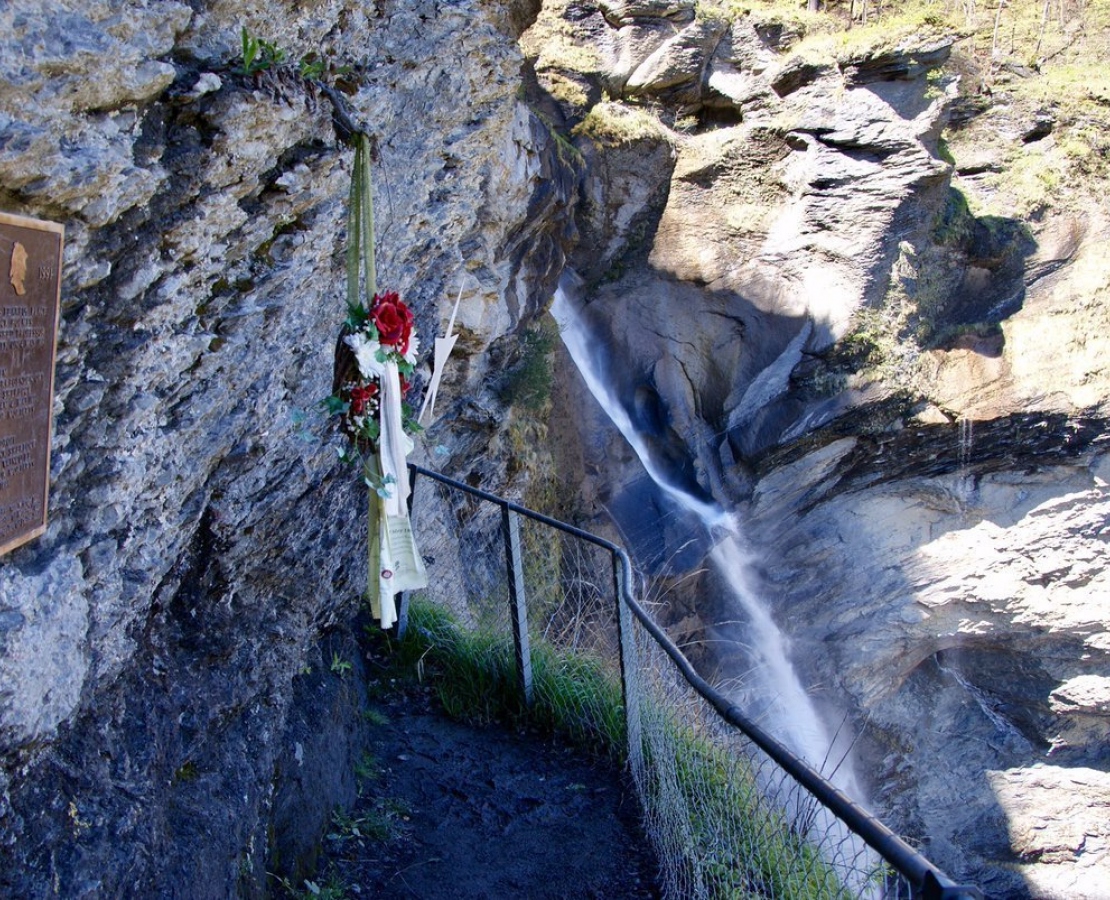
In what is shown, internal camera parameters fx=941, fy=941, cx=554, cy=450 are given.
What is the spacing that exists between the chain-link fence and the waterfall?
24.2 ft

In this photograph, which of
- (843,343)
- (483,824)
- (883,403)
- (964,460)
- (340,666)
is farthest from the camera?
(964,460)

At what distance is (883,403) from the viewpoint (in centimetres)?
1343

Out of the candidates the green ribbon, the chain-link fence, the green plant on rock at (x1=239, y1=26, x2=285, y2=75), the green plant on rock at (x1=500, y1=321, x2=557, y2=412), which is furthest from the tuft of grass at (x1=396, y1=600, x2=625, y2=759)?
the green plant on rock at (x1=500, y1=321, x2=557, y2=412)

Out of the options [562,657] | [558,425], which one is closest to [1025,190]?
[558,425]

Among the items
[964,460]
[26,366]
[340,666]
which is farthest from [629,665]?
[964,460]

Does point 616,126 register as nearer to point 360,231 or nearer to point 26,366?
point 360,231

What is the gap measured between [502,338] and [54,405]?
8216mm

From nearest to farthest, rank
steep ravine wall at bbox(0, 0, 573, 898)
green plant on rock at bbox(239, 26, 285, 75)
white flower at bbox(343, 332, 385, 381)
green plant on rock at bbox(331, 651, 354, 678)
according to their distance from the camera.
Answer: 1. steep ravine wall at bbox(0, 0, 573, 898)
2. green plant on rock at bbox(239, 26, 285, 75)
3. white flower at bbox(343, 332, 385, 381)
4. green plant on rock at bbox(331, 651, 354, 678)

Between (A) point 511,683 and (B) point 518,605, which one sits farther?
(A) point 511,683

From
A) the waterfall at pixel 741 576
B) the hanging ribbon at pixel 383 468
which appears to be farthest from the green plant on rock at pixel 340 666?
the waterfall at pixel 741 576

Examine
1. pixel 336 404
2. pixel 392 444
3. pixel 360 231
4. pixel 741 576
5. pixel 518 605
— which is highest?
pixel 360 231

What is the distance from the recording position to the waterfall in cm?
1412

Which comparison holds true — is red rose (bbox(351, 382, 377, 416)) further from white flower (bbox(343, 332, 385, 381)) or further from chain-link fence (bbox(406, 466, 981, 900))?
chain-link fence (bbox(406, 466, 981, 900))

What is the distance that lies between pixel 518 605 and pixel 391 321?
2189 mm
